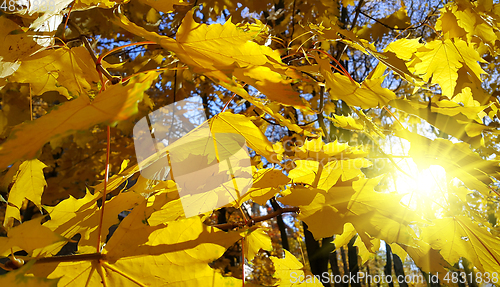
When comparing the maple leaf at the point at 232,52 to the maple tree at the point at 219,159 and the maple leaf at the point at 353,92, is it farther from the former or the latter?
the maple leaf at the point at 353,92

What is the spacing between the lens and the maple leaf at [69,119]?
32 centimetres

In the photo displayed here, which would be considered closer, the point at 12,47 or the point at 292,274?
the point at 12,47

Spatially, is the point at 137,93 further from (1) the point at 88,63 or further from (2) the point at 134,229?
(1) the point at 88,63

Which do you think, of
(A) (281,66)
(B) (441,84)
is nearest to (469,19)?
(B) (441,84)

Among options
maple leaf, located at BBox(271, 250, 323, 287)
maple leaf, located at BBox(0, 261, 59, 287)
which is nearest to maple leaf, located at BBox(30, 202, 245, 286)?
maple leaf, located at BBox(0, 261, 59, 287)

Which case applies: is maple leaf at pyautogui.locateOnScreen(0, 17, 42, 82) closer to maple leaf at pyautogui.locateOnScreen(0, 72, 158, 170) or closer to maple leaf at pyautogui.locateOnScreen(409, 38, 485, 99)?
maple leaf at pyautogui.locateOnScreen(0, 72, 158, 170)

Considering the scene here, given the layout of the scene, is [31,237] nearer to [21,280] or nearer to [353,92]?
[21,280]

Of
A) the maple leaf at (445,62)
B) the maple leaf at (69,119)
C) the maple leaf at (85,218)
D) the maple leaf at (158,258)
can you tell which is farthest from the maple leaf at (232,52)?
the maple leaf at (445,62)

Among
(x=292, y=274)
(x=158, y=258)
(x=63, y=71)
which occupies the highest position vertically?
(x=63, y=71)

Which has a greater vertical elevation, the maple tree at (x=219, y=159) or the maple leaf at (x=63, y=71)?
the maple leaf at (x=63, y=71)

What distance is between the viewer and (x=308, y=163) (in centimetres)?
85

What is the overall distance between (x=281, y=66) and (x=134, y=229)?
0.42m

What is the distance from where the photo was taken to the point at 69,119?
35 cm

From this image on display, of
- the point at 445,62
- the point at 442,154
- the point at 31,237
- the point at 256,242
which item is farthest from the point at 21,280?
A: the point at 445,62
